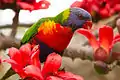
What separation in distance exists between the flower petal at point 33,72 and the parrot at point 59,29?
0.33 ft

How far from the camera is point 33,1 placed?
2.08 ft

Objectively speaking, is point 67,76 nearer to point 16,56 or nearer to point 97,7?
point 16,56

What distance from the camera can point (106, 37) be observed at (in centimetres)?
57

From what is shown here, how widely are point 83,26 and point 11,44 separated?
0.18 metres

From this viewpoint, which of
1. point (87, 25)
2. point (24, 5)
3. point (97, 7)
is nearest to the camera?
point (87, 25)

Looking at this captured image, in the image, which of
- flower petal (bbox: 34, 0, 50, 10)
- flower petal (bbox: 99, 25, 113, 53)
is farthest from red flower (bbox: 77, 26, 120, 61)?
flower petal (bbox: 34, 0, 50, 10)

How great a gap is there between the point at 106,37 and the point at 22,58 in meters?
0.21

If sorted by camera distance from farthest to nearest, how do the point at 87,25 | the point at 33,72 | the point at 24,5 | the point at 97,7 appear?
the point at 97,7 < the point at 24,5 < the point at 87,25 < the point at 33,72

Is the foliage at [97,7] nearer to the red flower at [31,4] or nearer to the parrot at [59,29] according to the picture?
the red flower at [31,4]

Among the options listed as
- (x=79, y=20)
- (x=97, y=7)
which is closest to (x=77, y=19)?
(x=79, y=20)

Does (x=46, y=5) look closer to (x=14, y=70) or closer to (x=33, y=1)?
(x=33, y=1)

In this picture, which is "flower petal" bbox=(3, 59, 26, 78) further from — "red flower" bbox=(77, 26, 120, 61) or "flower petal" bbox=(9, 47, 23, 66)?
"red flower" bbox=(77, 26, 120, 61)

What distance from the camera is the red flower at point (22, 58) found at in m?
0.41

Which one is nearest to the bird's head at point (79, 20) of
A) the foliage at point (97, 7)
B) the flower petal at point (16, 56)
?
the flower petal at point (16, 56)
